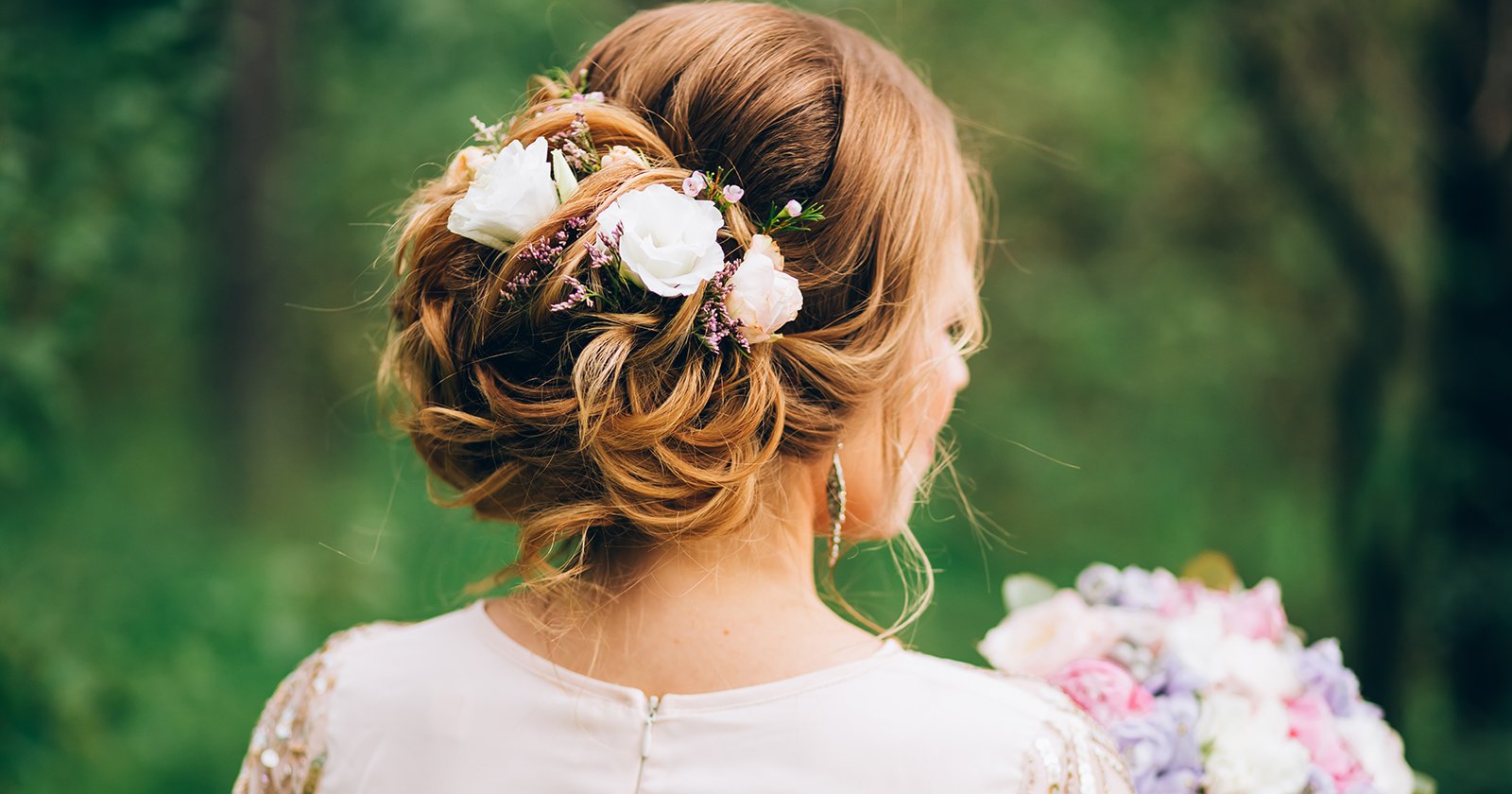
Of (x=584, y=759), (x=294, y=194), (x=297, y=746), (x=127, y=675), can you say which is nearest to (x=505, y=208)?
(x=584, y=759)

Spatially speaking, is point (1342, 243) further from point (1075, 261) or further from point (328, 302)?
point (328, 302)

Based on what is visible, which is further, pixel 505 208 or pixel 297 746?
pixel 297 746

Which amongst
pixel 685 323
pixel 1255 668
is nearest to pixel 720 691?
pixel 685 323

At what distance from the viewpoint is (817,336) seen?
1.21 meters

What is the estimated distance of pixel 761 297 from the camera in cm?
111

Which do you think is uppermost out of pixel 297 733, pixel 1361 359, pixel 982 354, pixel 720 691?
pixel 720 691

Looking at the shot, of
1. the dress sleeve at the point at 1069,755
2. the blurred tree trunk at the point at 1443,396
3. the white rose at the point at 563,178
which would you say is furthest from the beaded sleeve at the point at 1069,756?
the blurred tree trunk at the point at 1443,396

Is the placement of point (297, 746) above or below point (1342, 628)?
above

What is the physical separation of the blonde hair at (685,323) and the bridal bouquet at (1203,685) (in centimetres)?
27

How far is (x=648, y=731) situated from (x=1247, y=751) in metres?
0.71

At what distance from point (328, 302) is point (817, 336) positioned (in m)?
3.55

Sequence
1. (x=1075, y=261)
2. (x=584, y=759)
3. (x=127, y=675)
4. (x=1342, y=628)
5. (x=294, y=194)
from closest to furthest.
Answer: (x=584, y=759) → (x=127, y=675) → (x=1342, y=628) → (x=294, y=194) → (x=1075, y=261)

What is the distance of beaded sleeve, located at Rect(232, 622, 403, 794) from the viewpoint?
1.27 meters

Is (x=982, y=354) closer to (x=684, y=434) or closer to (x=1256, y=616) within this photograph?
(x=1256, y=616)
